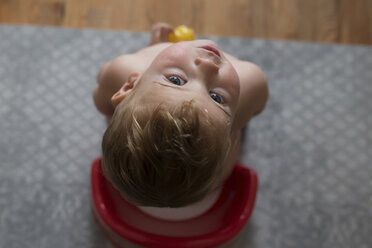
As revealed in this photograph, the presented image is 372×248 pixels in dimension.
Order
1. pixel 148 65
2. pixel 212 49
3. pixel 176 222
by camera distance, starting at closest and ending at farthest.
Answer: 1. pixel 212 49
2. pixel 148 65
3. pixel 176 222

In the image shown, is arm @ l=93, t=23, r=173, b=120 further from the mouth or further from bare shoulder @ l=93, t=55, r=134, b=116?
the mouth

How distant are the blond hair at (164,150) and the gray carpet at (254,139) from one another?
401mm

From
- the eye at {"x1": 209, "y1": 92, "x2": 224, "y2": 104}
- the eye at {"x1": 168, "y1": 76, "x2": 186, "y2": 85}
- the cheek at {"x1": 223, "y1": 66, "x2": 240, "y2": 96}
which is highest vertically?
the eye at {"x1": 168, "y1": 76, "x2": 186, "y2": 85}

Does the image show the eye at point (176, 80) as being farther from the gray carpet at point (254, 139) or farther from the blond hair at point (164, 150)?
the gray carpet at point (254, 139)

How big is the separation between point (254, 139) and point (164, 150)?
493 millimetres

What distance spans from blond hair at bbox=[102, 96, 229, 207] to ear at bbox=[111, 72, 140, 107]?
4 centimetres

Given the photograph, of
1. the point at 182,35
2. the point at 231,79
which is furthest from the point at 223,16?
the point at 231,79

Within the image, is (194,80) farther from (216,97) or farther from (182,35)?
(182,35)

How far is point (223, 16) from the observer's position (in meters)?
1.11

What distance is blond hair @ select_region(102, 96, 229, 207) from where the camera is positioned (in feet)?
1.90

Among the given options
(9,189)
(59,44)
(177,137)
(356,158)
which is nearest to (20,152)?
(9,189)

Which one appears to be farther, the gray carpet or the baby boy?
the gray carpet

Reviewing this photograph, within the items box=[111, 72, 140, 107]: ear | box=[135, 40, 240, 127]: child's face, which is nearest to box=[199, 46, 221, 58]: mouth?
box=[135, 40, 240, 127]: child's face

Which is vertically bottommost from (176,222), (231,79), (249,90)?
(176,222)
